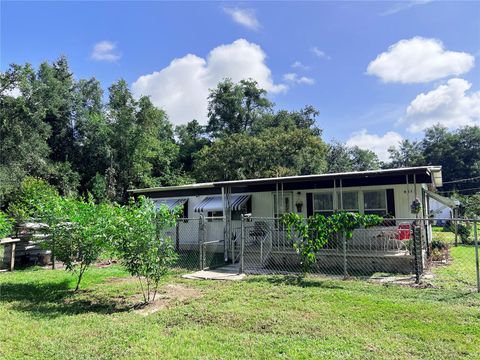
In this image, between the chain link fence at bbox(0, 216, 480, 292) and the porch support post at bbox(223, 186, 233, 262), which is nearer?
the chain link fence at bbox(0, 216, 480, 292)

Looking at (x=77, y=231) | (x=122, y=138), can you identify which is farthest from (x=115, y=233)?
(x=122, y=138)

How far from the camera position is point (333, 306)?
618 cm

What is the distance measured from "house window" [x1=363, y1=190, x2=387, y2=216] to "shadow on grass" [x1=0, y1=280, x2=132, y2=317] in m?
9.32

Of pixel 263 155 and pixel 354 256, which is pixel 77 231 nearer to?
pixel 354 256

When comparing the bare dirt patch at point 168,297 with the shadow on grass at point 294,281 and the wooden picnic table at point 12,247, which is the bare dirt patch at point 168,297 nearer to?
the shadow on grass at point 294,281

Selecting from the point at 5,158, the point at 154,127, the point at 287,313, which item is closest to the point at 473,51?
the point at 287,313

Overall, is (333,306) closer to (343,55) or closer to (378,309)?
(378,309)

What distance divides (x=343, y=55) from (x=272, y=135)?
15839 millimetres

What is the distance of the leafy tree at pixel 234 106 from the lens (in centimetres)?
4072

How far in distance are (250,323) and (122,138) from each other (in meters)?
30.0

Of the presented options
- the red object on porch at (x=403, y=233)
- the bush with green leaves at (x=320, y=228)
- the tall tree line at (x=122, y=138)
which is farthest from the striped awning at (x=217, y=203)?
the tall tree line at (x=122, y=138)

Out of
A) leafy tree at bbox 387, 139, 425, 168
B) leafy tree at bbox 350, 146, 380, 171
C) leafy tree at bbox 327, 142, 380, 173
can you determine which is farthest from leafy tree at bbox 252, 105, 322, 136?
leafy tree at bbox 387, 139, 425, 168

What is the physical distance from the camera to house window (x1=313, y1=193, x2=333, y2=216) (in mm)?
13508

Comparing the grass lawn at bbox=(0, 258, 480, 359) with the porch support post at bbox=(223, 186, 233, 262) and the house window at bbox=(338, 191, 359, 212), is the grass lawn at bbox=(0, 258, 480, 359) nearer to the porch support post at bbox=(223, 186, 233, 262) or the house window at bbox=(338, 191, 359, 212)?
the porch support post at bbox=(223, 186, 233, 262)
